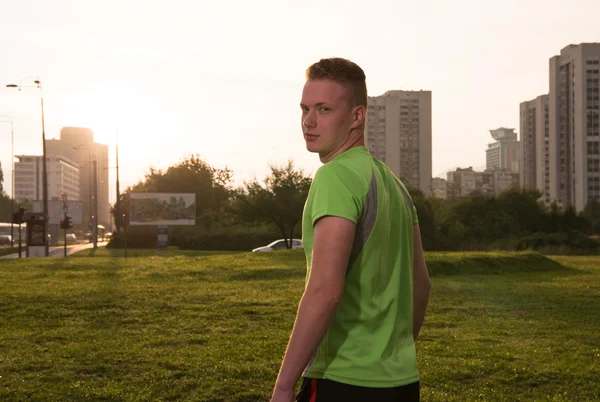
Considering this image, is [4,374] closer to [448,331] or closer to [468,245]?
[448,331]

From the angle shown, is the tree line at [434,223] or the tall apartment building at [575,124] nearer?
the tree line at [434,223]

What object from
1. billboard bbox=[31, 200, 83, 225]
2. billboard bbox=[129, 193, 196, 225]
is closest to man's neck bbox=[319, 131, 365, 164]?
billboard bbox=[129, 193, 196, 225]

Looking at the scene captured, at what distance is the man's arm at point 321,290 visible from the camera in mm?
2195

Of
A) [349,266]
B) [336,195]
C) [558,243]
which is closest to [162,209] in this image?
[558,243]

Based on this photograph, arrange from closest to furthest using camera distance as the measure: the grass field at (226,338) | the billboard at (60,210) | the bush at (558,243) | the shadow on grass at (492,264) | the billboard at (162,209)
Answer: the grass field at (226,338)
the shadow on grass at (492,264)
the bush at (558,243)
the billboard at (60,210)
the billboard at (162,209)

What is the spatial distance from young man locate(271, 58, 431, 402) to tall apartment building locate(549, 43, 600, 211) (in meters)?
119

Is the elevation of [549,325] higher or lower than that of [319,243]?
lower

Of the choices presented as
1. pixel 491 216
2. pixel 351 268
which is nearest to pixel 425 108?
pixel 491 216

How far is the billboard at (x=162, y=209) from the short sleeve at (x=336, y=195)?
2422 inches

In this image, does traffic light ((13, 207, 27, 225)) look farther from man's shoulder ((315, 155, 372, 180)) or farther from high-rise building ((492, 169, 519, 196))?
high-rise building ((492, 169, 519, 196))

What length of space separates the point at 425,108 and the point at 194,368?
457ft

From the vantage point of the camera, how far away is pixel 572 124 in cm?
12088

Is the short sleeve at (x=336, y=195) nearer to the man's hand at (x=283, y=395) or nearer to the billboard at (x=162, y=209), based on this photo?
the man's hand at (x=283, y=395)

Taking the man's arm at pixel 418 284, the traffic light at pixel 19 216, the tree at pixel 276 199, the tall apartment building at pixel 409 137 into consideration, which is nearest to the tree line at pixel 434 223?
the tree at pixel 276 199
